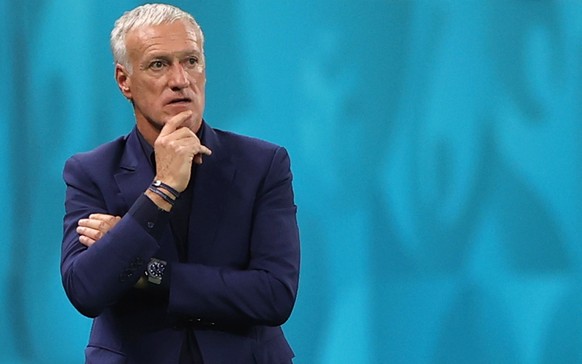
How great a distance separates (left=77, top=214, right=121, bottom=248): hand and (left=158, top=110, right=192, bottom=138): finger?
218 mm

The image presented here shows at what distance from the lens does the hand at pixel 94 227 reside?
7.66 feet

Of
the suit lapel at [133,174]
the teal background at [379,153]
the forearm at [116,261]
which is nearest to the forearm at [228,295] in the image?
the forearm at [116,261]

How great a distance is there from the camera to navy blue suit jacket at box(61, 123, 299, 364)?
2.28 metres

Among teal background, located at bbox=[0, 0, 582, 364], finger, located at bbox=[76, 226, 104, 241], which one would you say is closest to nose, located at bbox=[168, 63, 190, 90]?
finger, located at bbox=[76, 226, 104, 241]

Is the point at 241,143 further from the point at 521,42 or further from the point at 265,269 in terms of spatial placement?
the point at 521,42

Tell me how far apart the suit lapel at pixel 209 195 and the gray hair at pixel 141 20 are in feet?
0.85

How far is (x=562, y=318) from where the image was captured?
12.4 feet

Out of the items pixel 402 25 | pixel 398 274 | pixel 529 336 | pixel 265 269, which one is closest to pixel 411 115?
pixel 402 25

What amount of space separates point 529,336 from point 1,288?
1.87m

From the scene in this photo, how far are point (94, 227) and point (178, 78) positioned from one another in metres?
0.38

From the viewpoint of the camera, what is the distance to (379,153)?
3.76 metres

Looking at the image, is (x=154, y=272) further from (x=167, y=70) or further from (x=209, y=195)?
(x=167, y=70)

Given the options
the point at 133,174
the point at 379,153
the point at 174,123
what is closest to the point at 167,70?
the point at 174,123

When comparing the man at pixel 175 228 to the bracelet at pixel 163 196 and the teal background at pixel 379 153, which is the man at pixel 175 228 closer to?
the bracelet at pixel 163 196
